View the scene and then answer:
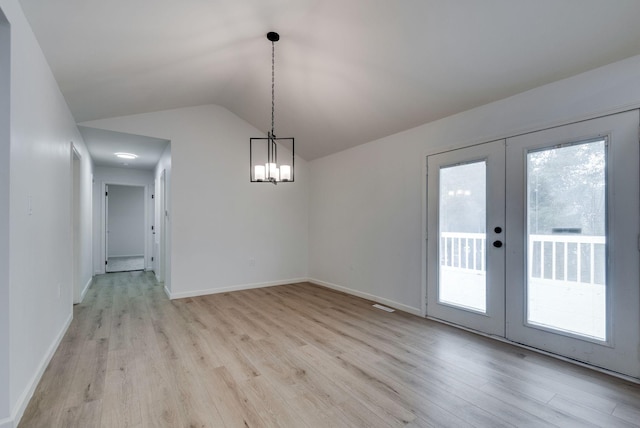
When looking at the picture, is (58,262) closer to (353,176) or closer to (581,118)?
(353,176)

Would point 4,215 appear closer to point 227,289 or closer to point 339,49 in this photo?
point 339,49

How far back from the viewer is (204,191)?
15.5 feet

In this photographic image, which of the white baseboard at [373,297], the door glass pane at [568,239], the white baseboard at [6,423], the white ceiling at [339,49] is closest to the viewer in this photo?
the white baseboard at [6,423]

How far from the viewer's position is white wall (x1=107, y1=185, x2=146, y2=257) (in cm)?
948

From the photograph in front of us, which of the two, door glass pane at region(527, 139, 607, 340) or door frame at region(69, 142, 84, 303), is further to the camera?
door frame at region(69, 142, 84, 303)

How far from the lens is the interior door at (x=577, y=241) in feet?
7.32

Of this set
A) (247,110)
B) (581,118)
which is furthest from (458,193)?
(247,110)

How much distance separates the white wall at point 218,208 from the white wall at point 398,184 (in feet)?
2.08

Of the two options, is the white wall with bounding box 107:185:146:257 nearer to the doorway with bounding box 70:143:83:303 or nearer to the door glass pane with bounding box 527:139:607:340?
the doorway with bounding box 70:143:83:303

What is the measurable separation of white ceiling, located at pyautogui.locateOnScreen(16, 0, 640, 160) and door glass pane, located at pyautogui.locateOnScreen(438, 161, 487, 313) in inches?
29.6

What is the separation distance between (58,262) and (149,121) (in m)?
2.26

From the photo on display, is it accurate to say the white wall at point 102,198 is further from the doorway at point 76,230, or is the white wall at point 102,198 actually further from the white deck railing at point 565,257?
the white deck railing at point 565,257

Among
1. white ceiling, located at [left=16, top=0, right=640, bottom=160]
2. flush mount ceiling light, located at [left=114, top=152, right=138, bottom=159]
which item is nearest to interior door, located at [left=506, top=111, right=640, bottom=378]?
white ceiling, located at [left=16, top=0, right=640, bottom=160]

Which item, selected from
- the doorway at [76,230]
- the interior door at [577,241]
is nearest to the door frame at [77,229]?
the doorway at [76,230]
